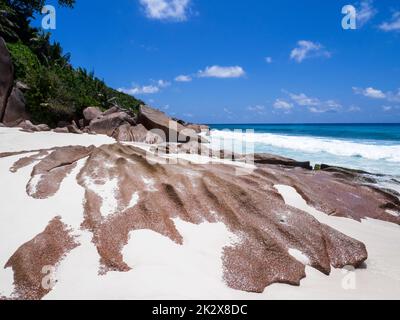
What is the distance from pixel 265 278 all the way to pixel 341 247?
4.11 feet

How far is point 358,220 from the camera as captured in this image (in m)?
4.98

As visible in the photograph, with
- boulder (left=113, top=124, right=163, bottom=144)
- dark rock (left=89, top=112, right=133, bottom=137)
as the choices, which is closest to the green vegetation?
dark rock (left=89, top=112, right=133, bottom=137)

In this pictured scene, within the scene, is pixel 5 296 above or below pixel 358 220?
below

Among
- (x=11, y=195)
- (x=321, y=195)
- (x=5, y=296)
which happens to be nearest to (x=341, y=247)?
(x=321, y=195)

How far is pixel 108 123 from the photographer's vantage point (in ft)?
42.5

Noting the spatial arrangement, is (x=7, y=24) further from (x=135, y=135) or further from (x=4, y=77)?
(x=135, y=135)

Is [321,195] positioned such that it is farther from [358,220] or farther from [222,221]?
[222,221]

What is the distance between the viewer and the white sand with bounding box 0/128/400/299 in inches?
111

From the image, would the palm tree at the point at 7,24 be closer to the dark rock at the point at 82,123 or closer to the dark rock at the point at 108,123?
the dark rock at the point at 82,123

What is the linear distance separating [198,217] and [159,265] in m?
0.99

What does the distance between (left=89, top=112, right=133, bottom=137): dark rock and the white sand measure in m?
8.45

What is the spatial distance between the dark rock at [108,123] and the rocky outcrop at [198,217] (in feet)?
24.8

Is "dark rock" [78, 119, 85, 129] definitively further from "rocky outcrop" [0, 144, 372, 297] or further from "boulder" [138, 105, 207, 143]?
"rocky outcrop" [0, 144, 372, 297]

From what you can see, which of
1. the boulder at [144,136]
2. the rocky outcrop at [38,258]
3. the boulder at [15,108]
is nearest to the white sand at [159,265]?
the rocky outcrop at [38,258]
